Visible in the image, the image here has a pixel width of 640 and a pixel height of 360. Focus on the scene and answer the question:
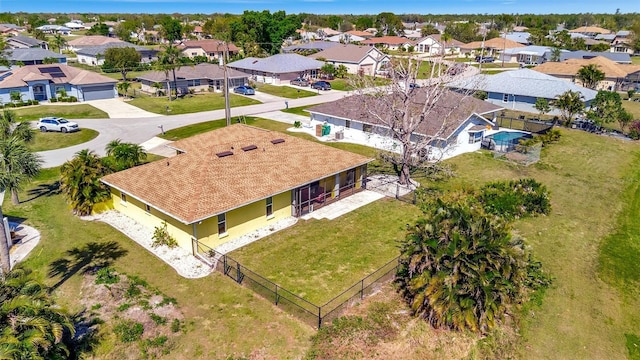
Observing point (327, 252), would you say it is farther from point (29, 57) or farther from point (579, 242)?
point (29, 57)

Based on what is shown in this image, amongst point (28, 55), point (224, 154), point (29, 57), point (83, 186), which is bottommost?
point (83, 186)

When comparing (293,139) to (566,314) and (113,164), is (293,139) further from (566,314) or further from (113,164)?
(566,314)

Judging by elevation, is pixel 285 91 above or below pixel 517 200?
above

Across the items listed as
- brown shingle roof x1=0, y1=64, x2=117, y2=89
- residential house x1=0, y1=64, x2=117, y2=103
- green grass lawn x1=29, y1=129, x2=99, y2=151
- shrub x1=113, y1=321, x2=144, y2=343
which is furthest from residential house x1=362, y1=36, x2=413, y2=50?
shrub x1=113, y1=321, x2=144, y2=343

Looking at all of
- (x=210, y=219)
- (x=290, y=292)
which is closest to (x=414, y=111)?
(x=210, y=219)

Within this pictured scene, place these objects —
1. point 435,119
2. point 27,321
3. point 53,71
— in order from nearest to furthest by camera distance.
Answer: point 27,321 < point 435,119 < point 53,71

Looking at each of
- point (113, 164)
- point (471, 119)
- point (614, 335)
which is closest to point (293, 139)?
point (113, 164)

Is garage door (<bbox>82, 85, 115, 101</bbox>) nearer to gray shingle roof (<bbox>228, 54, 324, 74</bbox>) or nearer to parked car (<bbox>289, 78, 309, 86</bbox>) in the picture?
gray shingle roof (<bbox>228, 54, 324, 74</bbox>)

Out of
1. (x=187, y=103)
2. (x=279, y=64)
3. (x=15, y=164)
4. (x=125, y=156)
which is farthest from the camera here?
(x=279, y=64)
